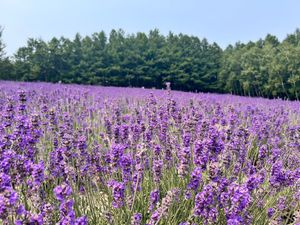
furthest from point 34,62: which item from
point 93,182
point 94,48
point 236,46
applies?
point 93,182

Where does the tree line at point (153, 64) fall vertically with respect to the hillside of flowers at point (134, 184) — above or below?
above

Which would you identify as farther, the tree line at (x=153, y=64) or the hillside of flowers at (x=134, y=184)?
the tree line at (x=153, y=64)

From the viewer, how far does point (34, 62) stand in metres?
28.4

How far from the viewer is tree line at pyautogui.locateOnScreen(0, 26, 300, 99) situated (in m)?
27.6

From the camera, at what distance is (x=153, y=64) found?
30656mm

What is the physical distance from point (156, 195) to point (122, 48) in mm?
30265

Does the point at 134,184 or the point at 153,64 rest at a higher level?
the point at 153,64

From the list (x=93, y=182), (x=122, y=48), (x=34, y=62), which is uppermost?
(x=122, y=48)

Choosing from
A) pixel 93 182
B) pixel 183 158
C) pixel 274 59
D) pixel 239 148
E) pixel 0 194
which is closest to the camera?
pixel 0 194

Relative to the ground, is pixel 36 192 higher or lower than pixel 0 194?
lower

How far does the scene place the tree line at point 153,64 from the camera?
2759 cm

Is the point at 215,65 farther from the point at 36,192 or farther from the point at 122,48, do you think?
the point at 36,192

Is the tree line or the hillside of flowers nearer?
the hillside of flowers

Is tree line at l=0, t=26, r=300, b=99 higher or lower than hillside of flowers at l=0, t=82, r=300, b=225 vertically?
higher
